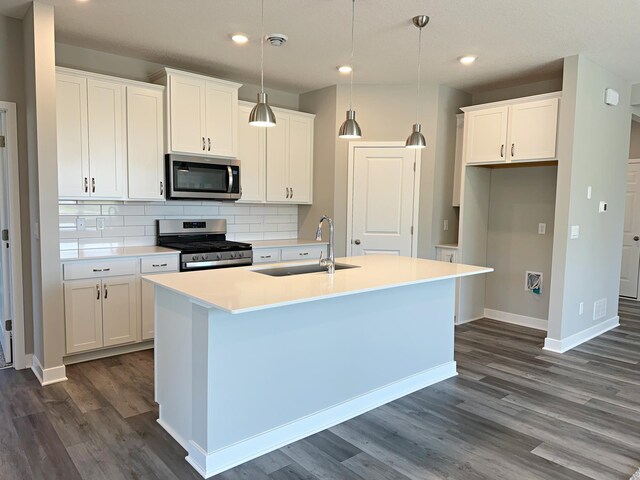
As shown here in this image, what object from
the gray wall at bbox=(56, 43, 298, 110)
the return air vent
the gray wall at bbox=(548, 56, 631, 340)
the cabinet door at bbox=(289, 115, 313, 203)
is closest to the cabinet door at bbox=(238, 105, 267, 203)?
the cabinet door at bbox=(289, 115, 313, 203)

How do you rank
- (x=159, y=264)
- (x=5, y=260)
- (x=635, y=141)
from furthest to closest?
(x=635, y=141)
(x=159, y=264)
(x=5, y=260)

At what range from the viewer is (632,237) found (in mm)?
6781

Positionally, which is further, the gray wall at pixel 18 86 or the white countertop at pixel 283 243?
the white countertop at pixel 283 243

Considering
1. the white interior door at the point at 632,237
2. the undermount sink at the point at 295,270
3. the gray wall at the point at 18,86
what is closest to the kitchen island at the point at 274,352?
the undermount sink at the point at 295,270

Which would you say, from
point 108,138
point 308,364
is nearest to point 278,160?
point 108,138

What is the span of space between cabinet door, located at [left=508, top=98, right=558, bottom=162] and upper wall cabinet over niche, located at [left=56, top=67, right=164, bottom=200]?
349 centimetres

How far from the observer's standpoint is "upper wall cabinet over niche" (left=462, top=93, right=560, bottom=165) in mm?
4340

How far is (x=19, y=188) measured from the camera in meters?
3.54

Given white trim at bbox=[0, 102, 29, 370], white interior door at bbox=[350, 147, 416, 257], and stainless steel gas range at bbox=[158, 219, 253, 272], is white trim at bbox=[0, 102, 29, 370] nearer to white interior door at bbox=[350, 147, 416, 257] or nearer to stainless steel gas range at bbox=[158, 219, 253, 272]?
stainless steel gas range at bbox=[158, 219, 253, 272]

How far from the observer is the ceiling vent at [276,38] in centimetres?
371

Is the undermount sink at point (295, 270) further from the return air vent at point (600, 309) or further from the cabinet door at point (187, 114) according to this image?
the return air vent at point (600, 309)

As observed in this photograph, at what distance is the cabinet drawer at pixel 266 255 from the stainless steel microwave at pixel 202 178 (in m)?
0.64

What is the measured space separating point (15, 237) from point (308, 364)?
2.59m

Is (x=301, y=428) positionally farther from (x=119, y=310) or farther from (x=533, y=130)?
(x=533, y=130)
